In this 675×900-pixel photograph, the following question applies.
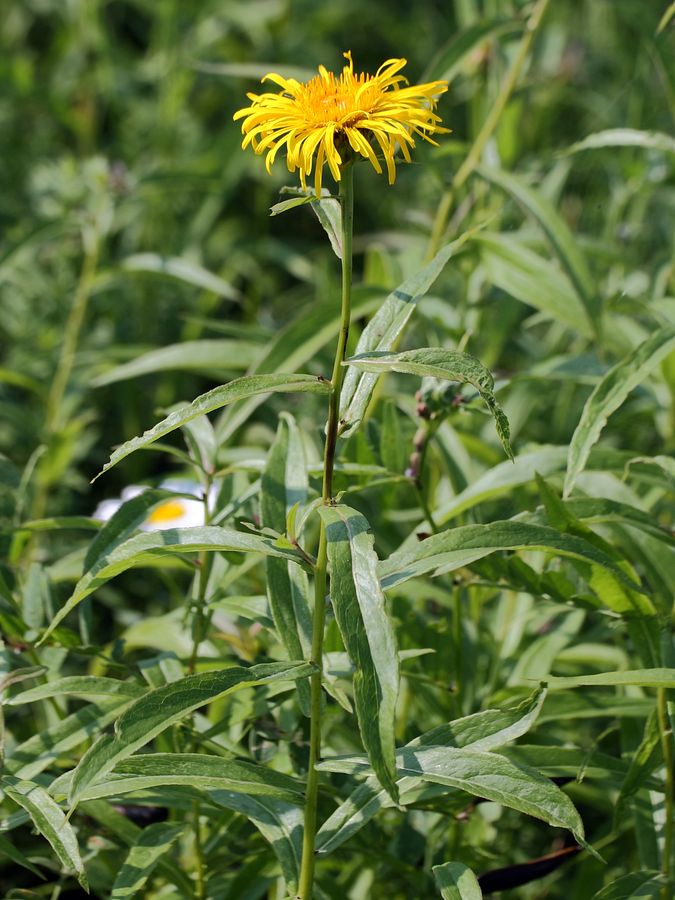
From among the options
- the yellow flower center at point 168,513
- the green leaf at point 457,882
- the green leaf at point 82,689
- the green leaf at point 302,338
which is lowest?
the green leaf at point 457,882

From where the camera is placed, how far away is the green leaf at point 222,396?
0.76m

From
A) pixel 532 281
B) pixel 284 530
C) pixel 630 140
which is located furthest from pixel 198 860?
pixel 630 140

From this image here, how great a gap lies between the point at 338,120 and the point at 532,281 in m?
0.67

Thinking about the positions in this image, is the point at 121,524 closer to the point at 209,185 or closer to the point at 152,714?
the point at 152,714

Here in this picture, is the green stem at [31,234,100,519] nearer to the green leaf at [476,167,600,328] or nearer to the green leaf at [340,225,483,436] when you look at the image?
the green leaf at [476,167,600,328]

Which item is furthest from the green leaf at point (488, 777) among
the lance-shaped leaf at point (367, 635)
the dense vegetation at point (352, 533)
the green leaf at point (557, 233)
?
the green leaf at point (557, 233)

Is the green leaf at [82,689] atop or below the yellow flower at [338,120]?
below

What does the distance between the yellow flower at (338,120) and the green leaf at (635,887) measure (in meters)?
0.66

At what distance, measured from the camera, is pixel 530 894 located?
1.39 m

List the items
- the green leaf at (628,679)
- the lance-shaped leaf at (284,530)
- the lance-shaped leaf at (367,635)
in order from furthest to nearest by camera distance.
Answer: the lance-shaped leaf at (284,530) → the green leaf at (628,679) → the lance-shaped leaf at (367,635)

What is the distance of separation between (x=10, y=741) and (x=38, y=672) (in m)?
0.21

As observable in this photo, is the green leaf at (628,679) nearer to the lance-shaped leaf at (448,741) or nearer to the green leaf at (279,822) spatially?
the lance-shaped leaf at (448,741)

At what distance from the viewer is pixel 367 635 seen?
758mm

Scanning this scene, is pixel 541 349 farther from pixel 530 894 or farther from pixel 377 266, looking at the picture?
pixel 530 894
